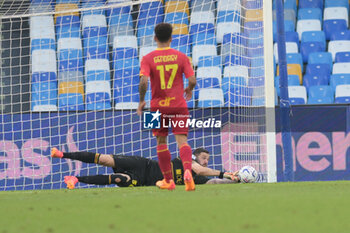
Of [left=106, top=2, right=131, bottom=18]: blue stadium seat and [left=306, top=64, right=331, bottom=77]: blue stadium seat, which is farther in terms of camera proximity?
[left=106, top=2, right=131, bottom=18]: blue stadium seat

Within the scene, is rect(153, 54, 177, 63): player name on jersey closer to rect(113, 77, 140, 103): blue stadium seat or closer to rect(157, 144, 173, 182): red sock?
rect(157, 144, 173, 182): red sock

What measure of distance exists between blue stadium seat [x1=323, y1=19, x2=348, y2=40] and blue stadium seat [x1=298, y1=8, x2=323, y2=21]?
0.23 meters

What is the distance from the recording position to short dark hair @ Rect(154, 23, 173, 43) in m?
6.20

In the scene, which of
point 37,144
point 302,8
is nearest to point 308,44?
point 302,8

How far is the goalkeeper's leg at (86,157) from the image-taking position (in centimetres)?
773

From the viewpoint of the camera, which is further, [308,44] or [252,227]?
[308,44]

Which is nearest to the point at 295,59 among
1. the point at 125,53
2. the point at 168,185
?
the point at 125,53

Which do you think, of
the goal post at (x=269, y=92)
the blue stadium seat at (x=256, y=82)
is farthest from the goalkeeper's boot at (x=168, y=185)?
the blue stadium seat at (x=256, y=82)

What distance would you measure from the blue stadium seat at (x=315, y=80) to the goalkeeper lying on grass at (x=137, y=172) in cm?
475

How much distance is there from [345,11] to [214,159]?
19.5ft

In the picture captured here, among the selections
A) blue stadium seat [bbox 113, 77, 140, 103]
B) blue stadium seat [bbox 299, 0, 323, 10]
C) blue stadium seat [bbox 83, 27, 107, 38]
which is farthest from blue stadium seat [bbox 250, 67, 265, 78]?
blue stadium seat [bbox 299, 0, 323, 10]

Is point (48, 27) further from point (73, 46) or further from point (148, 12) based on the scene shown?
point (148, 12)

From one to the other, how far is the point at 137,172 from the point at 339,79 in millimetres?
5762

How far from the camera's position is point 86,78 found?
12.1m
